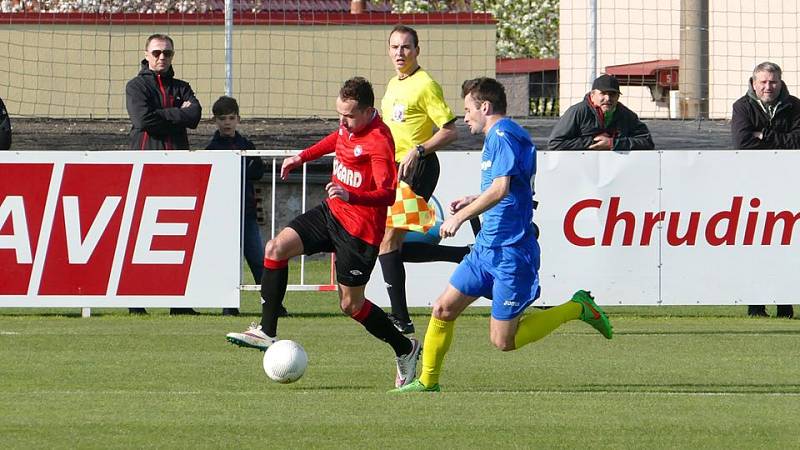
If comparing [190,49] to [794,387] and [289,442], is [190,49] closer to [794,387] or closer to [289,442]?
[794,387]

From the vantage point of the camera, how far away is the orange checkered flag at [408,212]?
12.5m

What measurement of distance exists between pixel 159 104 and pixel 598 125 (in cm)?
382

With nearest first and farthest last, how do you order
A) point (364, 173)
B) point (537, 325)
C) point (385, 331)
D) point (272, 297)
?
point (537, 325)
point (385, 331)
point (364, 173)
point (272, 297)

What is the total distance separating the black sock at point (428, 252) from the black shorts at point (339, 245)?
2.74 m

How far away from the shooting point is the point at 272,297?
1040 centimetres

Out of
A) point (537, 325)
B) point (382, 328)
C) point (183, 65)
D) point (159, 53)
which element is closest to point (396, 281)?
point (382, 328)

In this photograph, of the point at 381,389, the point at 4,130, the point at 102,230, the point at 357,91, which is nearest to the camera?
the point at 381,389

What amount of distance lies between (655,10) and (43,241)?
10603 mm

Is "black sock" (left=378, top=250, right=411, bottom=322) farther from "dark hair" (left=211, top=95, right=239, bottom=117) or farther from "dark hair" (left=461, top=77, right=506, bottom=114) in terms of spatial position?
"dark hair" (left=461, top=77, right=506, bottom=114)

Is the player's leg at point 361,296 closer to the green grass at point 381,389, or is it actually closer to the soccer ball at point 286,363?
the green grass at point 381,389

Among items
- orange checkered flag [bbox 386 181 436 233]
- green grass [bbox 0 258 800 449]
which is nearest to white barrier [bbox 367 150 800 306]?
green grass [bbox 0 258 800 449]

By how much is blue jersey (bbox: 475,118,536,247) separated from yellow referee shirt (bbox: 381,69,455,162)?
3142mm

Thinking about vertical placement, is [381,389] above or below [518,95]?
below

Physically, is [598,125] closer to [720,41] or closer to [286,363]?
[286,363]
